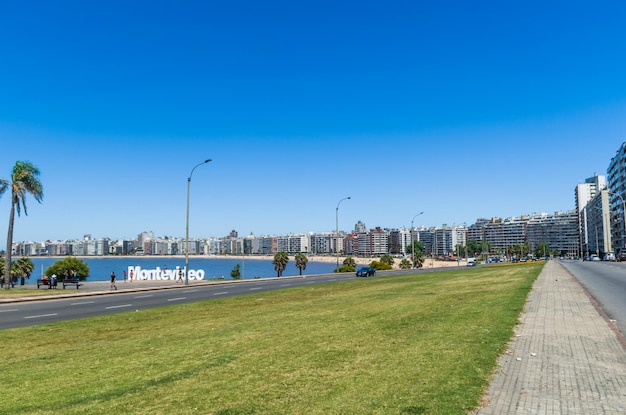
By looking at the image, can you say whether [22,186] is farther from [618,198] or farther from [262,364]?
[618,198]

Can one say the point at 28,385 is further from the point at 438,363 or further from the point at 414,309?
the point at 414,309

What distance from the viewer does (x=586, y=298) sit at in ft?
62.5

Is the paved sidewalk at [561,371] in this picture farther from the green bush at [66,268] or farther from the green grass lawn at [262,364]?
the green bush at [66,268]

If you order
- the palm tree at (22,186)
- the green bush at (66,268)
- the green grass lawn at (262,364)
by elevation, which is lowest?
the green bush at (66,268)

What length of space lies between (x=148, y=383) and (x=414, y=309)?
33.7 ft

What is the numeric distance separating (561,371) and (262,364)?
5.14 m

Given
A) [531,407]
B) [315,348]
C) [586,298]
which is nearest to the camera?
[531,407]

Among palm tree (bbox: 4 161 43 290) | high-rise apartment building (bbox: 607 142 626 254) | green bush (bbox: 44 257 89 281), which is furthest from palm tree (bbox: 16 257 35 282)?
high-rise apartment building (bbox: 607 142 626 254)

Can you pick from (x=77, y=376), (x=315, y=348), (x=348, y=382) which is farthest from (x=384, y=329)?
(x=77, y=376)

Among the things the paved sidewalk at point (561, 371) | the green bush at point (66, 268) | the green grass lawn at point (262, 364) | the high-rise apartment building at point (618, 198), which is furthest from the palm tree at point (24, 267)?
the high-rise apartment building at point (618, 198)

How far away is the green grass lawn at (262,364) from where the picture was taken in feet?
19.1

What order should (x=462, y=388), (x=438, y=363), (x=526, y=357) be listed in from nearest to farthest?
1. (x=462, y=388)
2. (x=438, y=363)
3. (x=526, y=357)

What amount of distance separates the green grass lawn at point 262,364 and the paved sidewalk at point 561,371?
1.20 ft

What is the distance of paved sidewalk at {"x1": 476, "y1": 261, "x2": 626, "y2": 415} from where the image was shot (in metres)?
5.73
